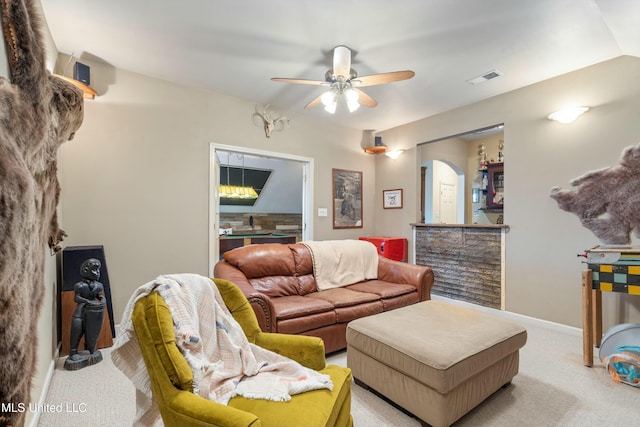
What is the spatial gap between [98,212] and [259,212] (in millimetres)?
4559

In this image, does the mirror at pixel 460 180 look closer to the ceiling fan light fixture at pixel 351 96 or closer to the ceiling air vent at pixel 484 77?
the ceiling air vent at pixel 484 77

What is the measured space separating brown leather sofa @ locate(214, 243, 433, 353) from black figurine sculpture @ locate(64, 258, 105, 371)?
96 centimetres

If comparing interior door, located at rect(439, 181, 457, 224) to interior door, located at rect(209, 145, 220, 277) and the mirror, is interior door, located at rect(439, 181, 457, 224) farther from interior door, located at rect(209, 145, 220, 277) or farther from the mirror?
interior door, located at rect(209, 145, 220, 277)

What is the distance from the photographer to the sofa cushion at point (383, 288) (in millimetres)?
2980

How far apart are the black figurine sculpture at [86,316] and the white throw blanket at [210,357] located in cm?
143

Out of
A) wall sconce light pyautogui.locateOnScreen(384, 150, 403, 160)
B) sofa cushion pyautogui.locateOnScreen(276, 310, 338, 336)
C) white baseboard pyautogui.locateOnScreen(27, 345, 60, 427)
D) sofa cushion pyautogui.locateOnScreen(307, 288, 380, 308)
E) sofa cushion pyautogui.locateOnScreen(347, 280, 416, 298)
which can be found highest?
wall sconce light pyautogui.locateOnScreen(384, 150, 403, 160)

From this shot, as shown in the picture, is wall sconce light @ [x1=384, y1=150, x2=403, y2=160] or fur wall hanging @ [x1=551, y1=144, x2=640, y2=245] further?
wall sconce light @ [x1=384, y1=150, x2=403, y2=160]

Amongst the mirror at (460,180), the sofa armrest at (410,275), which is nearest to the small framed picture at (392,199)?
the mirror at (460,180)

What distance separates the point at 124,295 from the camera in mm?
3006

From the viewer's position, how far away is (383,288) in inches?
123

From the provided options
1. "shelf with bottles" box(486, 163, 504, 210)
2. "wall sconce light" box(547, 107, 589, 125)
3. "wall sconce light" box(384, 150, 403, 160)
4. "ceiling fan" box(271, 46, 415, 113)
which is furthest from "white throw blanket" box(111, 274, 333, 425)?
"shelf with bottles" box(486, 163, 504, 210)

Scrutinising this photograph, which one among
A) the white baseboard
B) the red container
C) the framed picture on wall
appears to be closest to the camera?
the white baseboard

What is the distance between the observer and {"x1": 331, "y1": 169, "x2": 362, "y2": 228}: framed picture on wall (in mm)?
4645

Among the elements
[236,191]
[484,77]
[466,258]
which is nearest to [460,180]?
[466,258]
